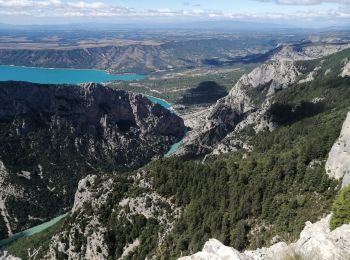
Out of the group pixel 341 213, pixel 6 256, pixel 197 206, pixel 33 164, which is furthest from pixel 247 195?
pixel 33 164

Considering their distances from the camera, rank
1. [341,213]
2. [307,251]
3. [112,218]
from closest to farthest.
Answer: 1. [307,251]
2. [341,213]
3. [112,218]

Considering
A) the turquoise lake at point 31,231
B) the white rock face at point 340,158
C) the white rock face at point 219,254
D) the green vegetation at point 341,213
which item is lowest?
the turquoise lake at point 31,231

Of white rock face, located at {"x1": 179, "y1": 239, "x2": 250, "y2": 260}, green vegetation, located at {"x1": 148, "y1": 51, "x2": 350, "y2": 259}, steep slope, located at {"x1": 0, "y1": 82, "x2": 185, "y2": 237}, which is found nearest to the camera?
white rock face, located at {"x1": 179, "y1": 239, "x2": 250, "y2": 260}

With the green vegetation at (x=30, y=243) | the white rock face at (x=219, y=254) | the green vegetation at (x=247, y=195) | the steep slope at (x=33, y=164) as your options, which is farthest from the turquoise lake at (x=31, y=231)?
the white rock face at (x=219, y=254)

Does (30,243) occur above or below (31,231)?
above

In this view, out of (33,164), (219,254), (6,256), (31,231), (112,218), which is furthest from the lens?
(33,164)

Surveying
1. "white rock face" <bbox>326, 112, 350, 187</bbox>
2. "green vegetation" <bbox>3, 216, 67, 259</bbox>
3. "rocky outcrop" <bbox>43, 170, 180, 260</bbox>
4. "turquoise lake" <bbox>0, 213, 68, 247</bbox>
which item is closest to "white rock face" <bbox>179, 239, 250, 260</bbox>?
"white rock face" <bbox>326, 112, 350, 187</bbox>

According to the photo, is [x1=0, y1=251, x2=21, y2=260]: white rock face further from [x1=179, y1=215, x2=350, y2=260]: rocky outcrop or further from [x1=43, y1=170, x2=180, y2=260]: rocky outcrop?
[x1=179, y1=215, x2=350, y2=260]: rocky outcrop

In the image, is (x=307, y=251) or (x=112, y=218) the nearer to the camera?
(x=307, y=251)

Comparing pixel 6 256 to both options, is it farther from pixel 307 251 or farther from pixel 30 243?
pixel 307 251

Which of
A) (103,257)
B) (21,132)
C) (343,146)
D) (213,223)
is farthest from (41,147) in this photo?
(343,146)

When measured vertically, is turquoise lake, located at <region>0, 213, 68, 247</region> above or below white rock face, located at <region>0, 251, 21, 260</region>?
below

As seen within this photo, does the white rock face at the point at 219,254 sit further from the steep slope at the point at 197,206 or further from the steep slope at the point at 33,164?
the steep slope at the point at 33,164
